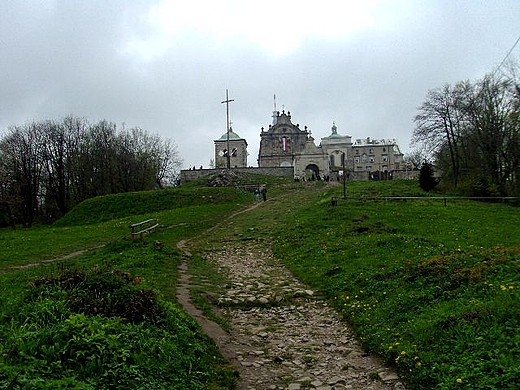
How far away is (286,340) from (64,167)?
53213 mm

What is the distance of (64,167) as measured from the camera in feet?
182

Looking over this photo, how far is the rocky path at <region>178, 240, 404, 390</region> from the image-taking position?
6.21 metres

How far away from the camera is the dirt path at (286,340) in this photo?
245 inches

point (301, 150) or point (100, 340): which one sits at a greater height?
point (301, 150)

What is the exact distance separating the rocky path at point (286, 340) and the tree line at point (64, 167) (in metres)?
46.0

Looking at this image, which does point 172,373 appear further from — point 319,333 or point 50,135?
point 50,135

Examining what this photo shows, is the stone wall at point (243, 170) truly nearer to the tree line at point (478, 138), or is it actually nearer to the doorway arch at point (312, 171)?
the doorway arch at point (312, 171)

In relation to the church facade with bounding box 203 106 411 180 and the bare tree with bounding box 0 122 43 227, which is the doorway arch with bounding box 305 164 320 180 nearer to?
the church facade with bounding box 203 106 411 180

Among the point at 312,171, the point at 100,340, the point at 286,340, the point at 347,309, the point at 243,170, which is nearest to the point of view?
the point at 100,340

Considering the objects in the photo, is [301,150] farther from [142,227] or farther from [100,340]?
[100,340]

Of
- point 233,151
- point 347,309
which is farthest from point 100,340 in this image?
point 233,151

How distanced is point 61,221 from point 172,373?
131 ft

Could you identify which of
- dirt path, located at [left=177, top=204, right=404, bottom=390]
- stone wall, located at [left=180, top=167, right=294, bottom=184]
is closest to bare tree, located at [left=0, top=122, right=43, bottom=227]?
stone wall, located at [left=180, top=167, right=294, bottom=184]

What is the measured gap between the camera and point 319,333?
27.1ft
